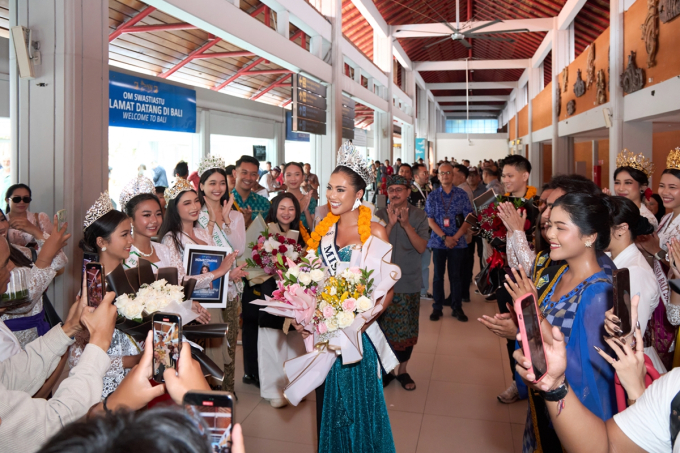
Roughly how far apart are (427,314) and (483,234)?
2.43 metres

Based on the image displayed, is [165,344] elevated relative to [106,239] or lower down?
lower down

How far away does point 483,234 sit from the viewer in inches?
164

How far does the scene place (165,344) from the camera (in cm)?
132

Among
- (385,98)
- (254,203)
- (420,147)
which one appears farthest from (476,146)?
(254,203)

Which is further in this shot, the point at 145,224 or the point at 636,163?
the point at 636,163

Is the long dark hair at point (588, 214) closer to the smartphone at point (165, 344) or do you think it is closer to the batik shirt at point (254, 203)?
the smartphone at point (165, 344)

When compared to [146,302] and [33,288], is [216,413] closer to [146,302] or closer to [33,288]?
[146,302]

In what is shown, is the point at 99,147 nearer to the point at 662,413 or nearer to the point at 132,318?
the point at 132,318

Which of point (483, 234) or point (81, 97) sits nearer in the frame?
point (81, 97)

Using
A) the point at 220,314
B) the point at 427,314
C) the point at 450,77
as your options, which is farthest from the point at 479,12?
the point at 220,314

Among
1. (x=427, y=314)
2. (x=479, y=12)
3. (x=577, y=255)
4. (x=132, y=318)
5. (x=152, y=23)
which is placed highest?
(x=479, y=12)

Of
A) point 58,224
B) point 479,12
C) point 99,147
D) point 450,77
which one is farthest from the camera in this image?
point 450,77

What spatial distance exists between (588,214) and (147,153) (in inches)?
344

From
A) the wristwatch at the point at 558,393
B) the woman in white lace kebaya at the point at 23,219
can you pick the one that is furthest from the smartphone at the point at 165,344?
the woman in white lace kebaya at the point at 23,219
